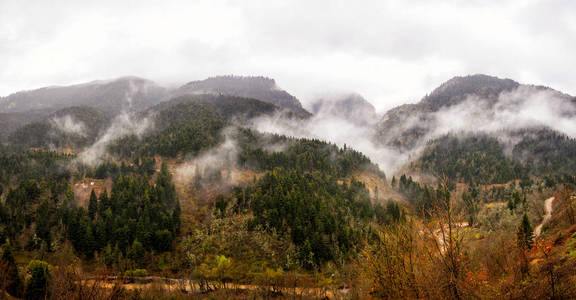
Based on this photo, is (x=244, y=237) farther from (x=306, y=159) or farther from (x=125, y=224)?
(x=306, y=159)

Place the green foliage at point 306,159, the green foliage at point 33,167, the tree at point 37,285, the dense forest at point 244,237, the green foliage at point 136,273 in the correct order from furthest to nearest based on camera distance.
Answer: the green foliage at point 306,159 → the green foliage at point 33,167 → the green foliage at point 136,273 → the tree at point 37,285 → the dense forest at point 244,237

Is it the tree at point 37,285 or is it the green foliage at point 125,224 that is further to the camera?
the green foliage at point 125,224

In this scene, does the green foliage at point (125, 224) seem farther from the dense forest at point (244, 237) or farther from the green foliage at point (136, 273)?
the green foliage at point (136, 273)

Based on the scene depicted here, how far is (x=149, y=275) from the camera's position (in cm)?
7994

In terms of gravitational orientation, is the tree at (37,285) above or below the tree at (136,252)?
above

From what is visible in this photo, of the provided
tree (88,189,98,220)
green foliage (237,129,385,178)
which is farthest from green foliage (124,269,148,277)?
green foliage (237,129,385,178)

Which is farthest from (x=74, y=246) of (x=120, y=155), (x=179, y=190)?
(x=120, y=155)

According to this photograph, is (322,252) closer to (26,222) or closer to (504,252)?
(504,252)

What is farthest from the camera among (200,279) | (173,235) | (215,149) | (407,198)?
(215,149)

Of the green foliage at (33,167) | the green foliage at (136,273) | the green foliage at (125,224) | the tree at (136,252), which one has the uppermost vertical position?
the green foliage at (33,167)

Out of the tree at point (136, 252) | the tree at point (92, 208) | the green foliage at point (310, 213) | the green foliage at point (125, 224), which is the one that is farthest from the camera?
the tree at point (92, 208)

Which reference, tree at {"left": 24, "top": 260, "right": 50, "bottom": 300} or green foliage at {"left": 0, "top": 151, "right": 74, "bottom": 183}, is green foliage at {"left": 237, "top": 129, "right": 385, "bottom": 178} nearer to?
green foliage at {"left": 0, "top": 151, "right": 74, "bottom": 183}

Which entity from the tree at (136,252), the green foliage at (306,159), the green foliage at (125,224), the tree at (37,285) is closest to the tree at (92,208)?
the green foliage at (125,224)

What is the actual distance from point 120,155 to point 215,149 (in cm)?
7299
